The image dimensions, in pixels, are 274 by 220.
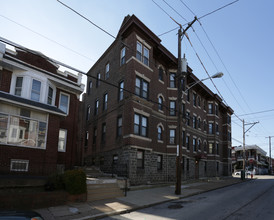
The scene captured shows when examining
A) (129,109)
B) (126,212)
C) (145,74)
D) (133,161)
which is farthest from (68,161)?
(145,74)

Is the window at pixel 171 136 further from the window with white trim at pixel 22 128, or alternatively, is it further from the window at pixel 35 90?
the window at pixel 35 90

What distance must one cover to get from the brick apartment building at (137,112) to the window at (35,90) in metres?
6.31

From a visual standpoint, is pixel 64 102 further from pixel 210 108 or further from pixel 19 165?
pixel 210 108

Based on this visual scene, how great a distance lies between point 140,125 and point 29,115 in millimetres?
9019

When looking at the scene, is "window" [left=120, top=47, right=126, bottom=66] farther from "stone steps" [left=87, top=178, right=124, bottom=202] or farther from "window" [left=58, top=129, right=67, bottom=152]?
"stone steps" [left=87, top=178, right=124, bottom=202]

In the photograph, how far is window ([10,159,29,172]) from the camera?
13.5 m

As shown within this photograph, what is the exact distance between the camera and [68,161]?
57.7ft

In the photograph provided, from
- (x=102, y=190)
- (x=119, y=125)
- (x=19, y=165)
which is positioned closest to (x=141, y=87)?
(x=119, y=125)

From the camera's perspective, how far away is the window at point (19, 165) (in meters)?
13.5

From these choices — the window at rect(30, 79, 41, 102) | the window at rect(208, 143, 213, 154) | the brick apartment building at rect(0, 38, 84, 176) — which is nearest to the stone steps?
the brick apartment building at rect(0, 38, 84, 176)

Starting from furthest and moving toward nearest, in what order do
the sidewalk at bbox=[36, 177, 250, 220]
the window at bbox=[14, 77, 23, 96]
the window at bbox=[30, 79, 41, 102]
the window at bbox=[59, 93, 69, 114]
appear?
the window at bbox=[59, 93, 69, 114] < the window at bbox=[30, 79, 41, 102] < the window at bbox=[14, 77, 23, 96] < the sidewalk at bbox=[36, 177, 250, 220]

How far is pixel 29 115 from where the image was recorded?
14469 millimetres

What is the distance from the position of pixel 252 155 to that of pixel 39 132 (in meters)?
70.4

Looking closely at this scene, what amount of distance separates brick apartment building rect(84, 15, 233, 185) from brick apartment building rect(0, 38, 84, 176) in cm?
510
